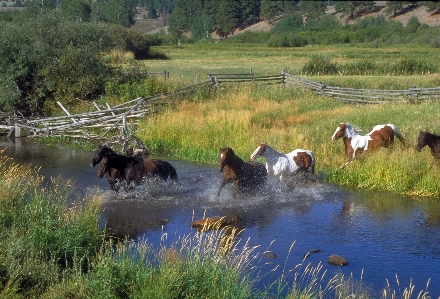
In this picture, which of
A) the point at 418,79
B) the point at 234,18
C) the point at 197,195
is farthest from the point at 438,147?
the point at 234,18

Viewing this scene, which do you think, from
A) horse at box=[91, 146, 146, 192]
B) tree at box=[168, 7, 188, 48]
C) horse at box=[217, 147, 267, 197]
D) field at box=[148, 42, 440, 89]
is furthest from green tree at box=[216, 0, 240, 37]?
horse at box=[91, 146, 146, 192]

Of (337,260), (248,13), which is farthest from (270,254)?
(248,13)

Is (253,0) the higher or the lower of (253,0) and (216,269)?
the higher

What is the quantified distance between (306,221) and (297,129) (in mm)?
8239

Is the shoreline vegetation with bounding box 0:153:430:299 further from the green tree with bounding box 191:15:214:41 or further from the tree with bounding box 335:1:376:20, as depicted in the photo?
the green tree with bounding box 191:15:214:41

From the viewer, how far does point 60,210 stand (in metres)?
11.3

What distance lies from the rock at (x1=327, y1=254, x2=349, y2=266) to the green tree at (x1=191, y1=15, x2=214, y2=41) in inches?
3917

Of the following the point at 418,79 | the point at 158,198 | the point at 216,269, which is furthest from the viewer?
the point at 418,79

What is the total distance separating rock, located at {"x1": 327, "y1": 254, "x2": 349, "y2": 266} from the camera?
36.3 ft

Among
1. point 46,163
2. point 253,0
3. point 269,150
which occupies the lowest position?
point 46,163

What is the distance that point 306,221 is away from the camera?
546 inches

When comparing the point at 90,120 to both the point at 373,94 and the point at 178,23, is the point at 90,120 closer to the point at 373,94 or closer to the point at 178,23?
the point at 373,94

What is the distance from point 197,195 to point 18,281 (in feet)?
24.8

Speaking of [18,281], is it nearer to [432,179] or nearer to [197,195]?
[197,195]
